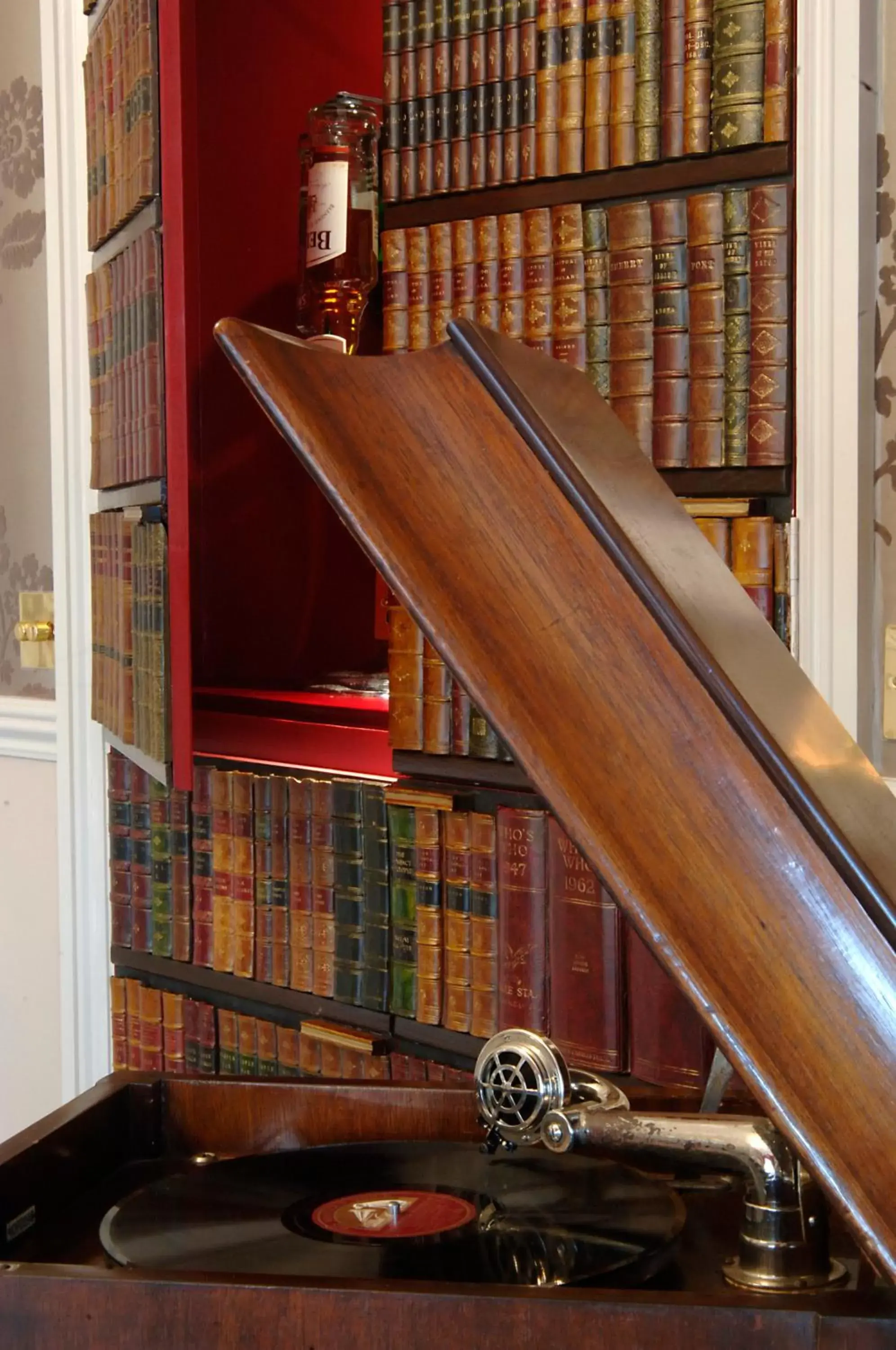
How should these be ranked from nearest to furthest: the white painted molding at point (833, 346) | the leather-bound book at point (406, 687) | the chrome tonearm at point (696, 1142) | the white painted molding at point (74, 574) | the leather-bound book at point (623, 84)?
the chrome tonearm at point (696, 1142), the white painted molding at point (833, 346), the leather-bound book at point (623, 84), the leather-bound book at point (406, 687), the white painted molding at point (74, 574)

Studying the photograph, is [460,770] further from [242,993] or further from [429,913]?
[242,993]

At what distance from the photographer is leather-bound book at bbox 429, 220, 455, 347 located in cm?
177

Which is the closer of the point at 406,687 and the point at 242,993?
the point at 406,687

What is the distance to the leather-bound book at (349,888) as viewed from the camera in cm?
191

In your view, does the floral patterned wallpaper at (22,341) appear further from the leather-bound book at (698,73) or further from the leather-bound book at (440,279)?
the leather-bound book at (698,73)

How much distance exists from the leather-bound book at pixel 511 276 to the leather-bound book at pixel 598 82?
0.35ft

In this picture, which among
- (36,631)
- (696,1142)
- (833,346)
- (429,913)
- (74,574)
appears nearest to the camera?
(696,1142)

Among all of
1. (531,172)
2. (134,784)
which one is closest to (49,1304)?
(531,172)

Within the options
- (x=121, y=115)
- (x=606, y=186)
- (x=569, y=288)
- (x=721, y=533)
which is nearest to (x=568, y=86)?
(x=606, y=186)

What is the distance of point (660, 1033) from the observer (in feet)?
5.29

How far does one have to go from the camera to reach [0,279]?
260 centimetres

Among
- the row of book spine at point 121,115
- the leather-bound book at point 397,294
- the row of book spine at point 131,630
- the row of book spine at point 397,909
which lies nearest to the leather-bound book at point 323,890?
the row of book spine at point 397,909

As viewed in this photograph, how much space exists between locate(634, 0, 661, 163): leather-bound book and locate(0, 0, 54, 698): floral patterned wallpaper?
1253 mm

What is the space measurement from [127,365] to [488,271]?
557 mm
